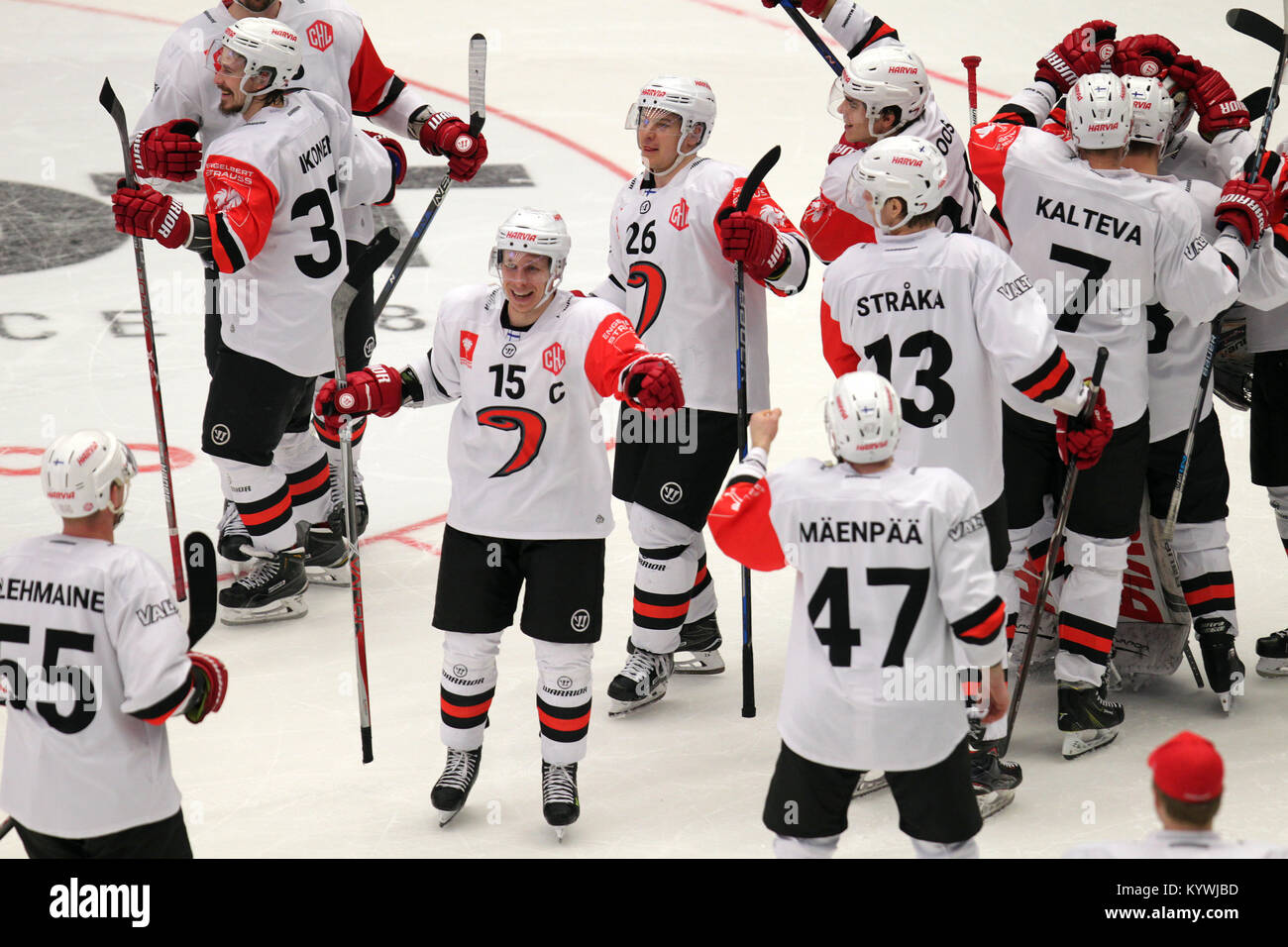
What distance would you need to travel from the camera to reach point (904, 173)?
4043mm

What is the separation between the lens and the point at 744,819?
4324 millimetres

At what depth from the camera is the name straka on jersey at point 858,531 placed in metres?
3.23

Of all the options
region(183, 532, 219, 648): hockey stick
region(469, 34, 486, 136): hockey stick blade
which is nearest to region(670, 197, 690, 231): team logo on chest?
region(469, 34, 486, 136): hockey stick blade

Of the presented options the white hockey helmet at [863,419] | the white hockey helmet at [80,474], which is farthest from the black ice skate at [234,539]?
the white hockey helmet at [863,419]

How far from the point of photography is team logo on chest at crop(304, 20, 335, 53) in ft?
18.8

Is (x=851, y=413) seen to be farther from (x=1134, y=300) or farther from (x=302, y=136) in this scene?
(x=302, y=136)

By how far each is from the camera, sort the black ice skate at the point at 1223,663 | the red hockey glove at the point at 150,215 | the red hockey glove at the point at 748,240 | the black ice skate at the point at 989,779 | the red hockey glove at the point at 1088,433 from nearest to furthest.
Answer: the red hockey glove at the point at 1088,433 < the black ice skate at the point at 989,779 < the red hockey glove at the point at 748,240 < the black ice skate at the point at 1223,663 < the red hockey glove at the point at 150,215

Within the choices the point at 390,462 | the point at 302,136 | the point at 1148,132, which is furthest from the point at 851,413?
the point at 390,462

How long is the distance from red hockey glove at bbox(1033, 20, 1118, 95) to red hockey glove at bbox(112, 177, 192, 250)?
2.70 m

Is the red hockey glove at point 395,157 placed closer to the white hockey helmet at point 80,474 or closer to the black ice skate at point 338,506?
the black ice skate at point 338,506

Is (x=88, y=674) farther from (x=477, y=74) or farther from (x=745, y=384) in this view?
(x=477, y=74)

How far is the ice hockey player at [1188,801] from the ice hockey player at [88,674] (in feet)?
5.61

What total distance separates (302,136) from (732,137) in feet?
18.2

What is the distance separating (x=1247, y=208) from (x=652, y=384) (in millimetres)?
1783
